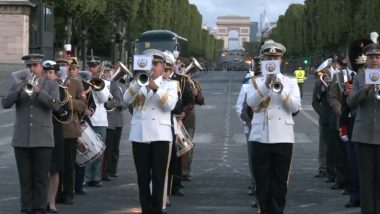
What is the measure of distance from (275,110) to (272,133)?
0.90 feet

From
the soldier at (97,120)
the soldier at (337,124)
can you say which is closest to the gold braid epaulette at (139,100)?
the soldier at (97,120)

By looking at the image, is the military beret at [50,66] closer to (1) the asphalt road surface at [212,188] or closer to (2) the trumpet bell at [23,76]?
(2) the trumpet bell at [23,76]

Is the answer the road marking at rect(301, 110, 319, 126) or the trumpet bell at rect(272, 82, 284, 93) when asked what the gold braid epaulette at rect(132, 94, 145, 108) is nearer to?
the trumpet bell at rect(272, 82, 284, 93)

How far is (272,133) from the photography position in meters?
10.3

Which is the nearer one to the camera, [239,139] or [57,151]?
[57,151]

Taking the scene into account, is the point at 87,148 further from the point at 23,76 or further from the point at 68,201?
the point at 23,76

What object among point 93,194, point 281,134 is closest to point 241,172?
point 93,194

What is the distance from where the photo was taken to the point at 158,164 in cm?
1084

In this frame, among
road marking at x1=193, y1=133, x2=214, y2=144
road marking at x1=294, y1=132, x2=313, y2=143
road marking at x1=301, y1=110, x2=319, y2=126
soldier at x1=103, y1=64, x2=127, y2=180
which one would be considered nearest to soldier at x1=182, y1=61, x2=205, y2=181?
soldier at x1=103, y1=64, x2=127, y2=180

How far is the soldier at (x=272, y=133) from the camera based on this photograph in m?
10.3

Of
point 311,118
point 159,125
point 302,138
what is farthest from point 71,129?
A: point 311,118

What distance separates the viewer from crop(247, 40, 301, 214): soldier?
1030 cm

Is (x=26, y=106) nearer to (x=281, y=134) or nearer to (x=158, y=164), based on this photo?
(x=158, y=164)

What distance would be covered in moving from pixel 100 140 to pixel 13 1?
1597 inches
